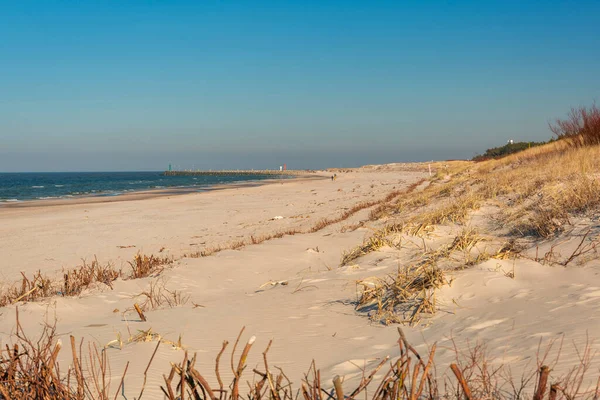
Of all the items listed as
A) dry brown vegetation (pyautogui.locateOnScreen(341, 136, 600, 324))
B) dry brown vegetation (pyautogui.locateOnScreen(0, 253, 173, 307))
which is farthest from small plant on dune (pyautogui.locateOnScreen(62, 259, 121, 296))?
dry brown vegetation (pyautogui.locateOnScreen(341, 136, 600, 324))

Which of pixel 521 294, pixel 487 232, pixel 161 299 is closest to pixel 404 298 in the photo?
pixel 521 294

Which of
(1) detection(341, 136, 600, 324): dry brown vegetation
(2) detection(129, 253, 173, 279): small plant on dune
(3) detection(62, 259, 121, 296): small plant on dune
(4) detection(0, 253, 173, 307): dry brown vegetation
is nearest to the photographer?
(1) detection(341, 136, 600, 324): dry brown vegetation

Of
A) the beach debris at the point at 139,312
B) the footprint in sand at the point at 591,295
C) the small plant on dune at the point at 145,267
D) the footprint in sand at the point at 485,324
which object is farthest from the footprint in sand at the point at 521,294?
the small plant on dune at the point at 145,267

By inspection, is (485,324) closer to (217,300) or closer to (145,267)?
(217,300)

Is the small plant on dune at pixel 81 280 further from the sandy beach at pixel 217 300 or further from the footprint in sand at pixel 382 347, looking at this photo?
the footprint in sand at pixel 382 347

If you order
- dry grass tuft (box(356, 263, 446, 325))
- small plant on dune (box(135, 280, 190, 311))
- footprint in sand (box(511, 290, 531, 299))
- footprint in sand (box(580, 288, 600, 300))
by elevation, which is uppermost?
footprint in sand (box(580, 288, 600, 300))

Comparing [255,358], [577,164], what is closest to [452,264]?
[255,358]

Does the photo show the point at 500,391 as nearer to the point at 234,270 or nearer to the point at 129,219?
the point at 234,270

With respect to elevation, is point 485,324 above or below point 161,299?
above

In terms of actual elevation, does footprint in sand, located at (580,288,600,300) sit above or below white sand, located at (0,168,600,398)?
above

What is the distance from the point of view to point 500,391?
187 centimetres

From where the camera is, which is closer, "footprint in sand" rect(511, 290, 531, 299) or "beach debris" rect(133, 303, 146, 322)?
"footprint in sand" rect(511, 290, 531, 299)

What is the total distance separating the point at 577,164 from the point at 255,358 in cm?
941

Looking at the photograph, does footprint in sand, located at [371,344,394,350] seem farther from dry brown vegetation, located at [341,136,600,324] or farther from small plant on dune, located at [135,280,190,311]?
small plant on dune, located at [135,280,190,311]
